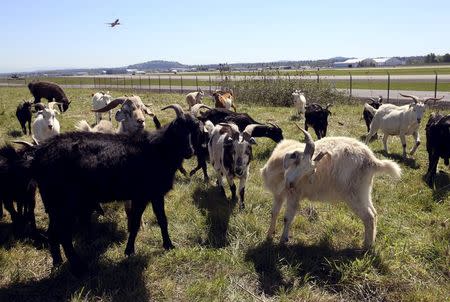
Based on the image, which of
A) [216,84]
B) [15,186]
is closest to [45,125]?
[15,186]

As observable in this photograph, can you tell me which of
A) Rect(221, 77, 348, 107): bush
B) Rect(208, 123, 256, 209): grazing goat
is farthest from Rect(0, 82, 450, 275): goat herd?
Rect(221, 77, 348, 107): bush

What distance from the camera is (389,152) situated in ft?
33.1

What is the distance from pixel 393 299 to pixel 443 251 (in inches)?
45.8

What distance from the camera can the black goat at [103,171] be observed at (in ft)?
14.2

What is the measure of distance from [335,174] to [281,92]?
656 inches

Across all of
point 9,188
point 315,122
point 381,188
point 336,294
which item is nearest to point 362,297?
point 336,294

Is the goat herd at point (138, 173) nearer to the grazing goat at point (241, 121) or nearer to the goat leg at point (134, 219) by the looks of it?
the goat leg at point (134, 219)

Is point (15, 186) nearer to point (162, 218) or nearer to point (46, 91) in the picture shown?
point (162, 218)

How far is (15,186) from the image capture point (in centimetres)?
533

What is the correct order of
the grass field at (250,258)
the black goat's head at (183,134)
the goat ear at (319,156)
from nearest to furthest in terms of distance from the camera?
the grass field at (250,258) → the goat ear at (319,156) → the black goat's head at (183,134)

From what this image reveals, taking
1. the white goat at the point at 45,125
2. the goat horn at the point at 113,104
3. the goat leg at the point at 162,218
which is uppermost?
the goat horn at the point at 113,104

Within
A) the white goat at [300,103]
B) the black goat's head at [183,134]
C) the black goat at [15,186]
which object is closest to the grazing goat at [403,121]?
the white goat at [300,103]

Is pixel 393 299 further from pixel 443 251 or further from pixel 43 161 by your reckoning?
pixel 43 161

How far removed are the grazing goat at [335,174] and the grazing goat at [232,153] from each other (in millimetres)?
1439
